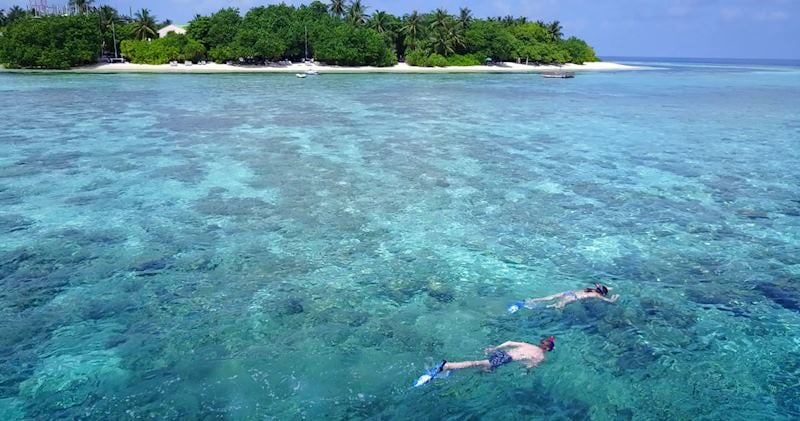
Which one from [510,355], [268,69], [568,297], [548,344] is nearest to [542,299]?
[568,297]

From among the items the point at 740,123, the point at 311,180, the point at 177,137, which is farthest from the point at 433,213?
the point at 740,123

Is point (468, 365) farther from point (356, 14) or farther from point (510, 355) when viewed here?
point (356, 14)

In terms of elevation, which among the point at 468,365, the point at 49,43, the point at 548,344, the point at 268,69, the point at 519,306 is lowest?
the point at 468,365

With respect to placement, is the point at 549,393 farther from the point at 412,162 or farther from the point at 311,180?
the point at 412,162

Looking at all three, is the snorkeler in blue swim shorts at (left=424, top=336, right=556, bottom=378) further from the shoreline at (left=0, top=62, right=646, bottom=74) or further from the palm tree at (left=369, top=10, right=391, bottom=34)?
the palm tree at (left=369, top=10, right=391, bottom=34)

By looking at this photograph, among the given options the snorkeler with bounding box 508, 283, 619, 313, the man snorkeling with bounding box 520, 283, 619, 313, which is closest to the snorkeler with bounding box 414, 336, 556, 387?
the snorkeler with bounding box 508, 283, 619, 313

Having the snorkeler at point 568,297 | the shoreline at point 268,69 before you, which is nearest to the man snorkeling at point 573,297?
the snorkeler at point 568,297
